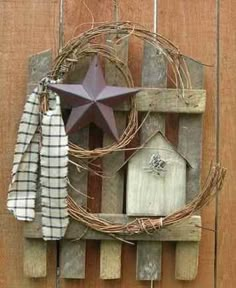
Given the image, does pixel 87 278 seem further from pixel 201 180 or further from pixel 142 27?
pixel 142 27

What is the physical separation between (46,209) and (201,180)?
348 millimetres

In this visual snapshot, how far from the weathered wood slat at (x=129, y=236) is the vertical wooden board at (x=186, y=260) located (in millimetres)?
23

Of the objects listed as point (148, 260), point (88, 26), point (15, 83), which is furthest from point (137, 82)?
point (148, 260)

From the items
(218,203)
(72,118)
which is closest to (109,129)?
(72,118)

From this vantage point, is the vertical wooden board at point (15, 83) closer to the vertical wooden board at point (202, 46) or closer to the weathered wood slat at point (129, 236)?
the weathered wood slat at point (129, 236)

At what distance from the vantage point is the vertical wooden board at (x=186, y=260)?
1.49m

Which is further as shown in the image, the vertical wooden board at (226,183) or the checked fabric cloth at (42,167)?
the vertical wooden board at (226,183)

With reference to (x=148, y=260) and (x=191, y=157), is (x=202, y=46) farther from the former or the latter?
(x=148, y=260)

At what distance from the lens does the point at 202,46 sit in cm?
154

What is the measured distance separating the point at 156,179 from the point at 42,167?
243 mm

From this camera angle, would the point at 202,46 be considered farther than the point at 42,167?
Yes

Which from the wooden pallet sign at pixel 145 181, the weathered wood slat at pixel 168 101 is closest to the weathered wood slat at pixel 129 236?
the wooden pallet sign at pixel 145 181

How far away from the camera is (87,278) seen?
1514 millimetres

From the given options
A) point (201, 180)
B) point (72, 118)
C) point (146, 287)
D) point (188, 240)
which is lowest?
point (146, 287)
